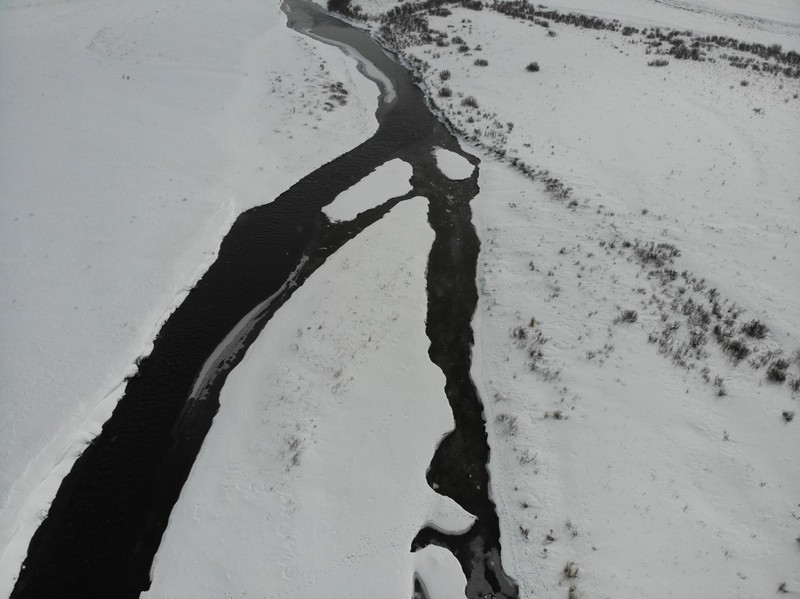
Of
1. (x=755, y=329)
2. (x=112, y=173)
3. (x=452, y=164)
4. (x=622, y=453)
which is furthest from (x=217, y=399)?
(x=452, y=164)

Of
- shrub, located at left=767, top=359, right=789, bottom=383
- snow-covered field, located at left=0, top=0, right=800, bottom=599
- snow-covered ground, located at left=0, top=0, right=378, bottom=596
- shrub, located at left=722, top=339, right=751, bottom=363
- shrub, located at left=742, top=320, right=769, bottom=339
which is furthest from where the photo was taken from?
shrub, located at left=742, top=320, right=769, bottom=339

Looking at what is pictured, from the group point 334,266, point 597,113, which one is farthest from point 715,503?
point 597,113

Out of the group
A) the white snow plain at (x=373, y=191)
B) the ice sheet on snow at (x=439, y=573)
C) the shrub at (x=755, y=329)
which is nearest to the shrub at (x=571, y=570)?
the ice sheet on snow at (x=439, y=573)

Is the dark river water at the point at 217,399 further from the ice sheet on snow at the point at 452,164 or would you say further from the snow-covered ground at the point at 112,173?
the ice sheet on snow at the point at 452,164

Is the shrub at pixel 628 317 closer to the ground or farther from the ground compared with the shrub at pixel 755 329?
closer to the ground

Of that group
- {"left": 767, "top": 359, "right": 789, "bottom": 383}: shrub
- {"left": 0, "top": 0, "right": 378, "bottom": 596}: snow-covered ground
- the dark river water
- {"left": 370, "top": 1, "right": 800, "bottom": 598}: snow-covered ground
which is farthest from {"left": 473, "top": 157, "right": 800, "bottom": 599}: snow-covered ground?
{"left": 0, "top": 0, "right": 378, "bottom": 596}: snow-covered ground

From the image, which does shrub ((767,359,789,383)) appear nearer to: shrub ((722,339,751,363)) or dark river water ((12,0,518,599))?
shrub ((722,339,751,363))

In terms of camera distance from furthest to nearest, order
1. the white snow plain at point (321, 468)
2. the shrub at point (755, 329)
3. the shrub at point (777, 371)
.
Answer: the shrub at point (755, 329) → the shrub at point (777, 371) → the white snow plain at point (321, 468)

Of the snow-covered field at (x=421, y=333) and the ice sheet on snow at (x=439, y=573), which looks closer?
the ice sheet on snow at (x=439, y=573)
